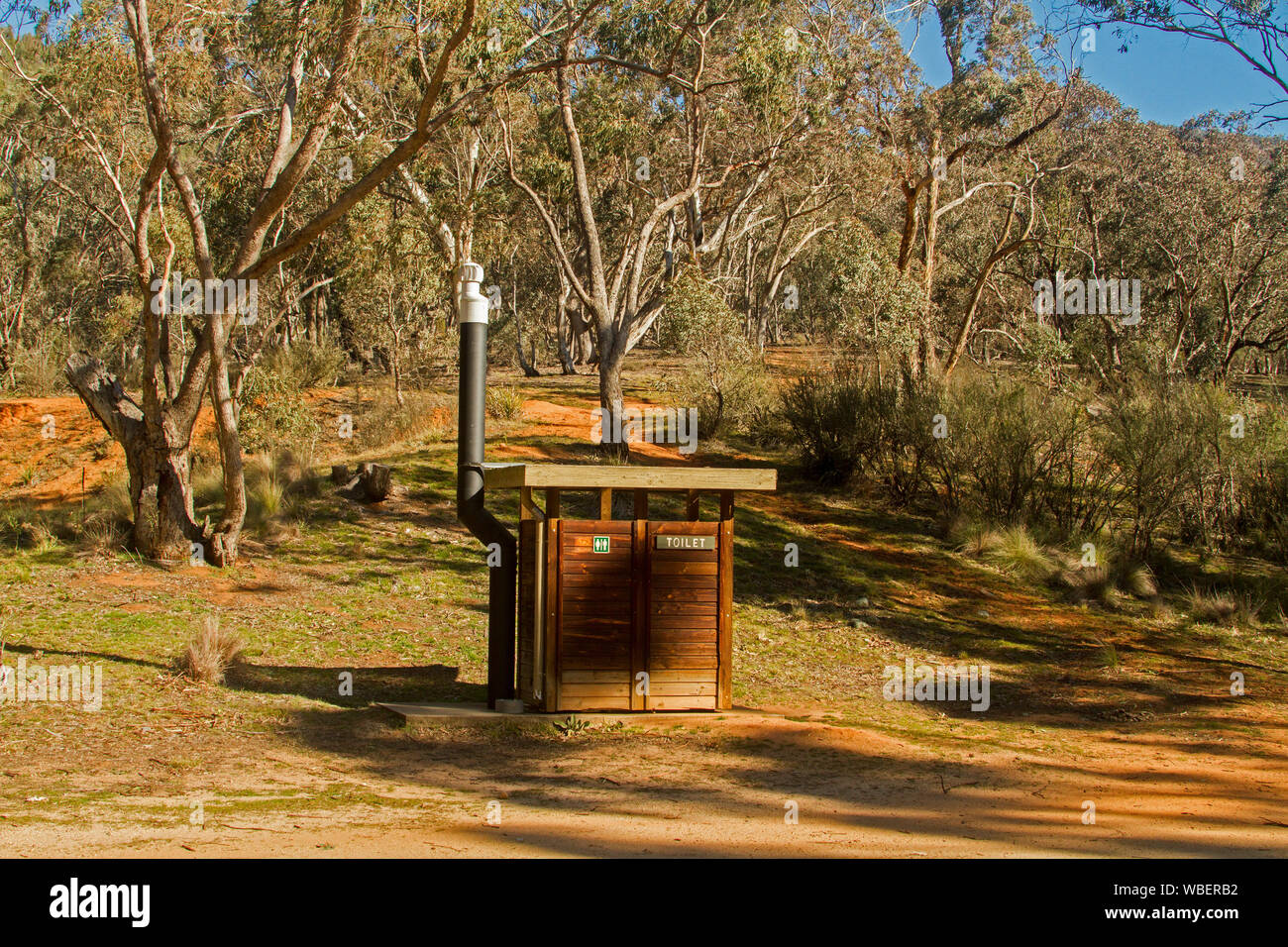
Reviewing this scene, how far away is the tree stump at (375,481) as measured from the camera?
16.0 meters

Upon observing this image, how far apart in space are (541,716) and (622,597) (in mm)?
1155

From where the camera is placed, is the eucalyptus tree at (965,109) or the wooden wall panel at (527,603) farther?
the eucalyptus tree at (965,109)

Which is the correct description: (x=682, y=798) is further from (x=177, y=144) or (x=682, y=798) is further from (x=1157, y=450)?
(x=1157, y=450)

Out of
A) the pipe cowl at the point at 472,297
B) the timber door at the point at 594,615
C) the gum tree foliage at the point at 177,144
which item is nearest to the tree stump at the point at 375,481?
the gum tree foliage at the point at 177,144

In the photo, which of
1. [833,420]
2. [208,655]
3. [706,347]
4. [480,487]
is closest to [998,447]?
[833,420]

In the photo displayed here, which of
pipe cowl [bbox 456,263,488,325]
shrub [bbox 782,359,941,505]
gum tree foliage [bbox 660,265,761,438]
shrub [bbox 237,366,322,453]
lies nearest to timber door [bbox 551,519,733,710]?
pipe cowl [bbox 456,263,488,325]

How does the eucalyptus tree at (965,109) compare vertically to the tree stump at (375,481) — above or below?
above

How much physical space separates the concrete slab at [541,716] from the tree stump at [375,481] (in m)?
6.99

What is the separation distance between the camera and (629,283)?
2050 centimetres

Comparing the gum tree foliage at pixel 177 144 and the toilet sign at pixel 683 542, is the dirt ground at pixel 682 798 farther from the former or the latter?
the gum tree foliage at pixel 177 144

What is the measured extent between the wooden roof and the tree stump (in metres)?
6.86

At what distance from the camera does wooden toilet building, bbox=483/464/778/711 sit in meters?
9.06

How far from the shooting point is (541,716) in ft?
29.7

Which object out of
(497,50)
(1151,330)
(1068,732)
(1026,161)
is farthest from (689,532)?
(1151,330)
